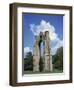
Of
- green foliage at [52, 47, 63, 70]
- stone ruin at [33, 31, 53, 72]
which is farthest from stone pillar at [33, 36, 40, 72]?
green foliage at [52, 47, 63, 70]

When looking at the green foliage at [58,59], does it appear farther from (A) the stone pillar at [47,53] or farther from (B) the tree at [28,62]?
(B) the tree at [28,62]

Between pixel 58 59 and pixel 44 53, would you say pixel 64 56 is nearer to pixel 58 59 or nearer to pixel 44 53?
pixel 58 59

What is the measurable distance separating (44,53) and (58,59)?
11 centimetres

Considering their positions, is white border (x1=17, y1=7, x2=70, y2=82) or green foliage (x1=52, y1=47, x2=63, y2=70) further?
green foliage (x1=52, y1=47, x2=63, y2=70)

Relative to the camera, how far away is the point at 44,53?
1765 mm

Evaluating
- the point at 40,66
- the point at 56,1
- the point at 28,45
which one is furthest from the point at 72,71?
the point at 56,1

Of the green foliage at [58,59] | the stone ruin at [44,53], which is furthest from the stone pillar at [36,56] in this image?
the green foliage at [58,59]

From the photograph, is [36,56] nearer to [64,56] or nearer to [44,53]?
[44,53]

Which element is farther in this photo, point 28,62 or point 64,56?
point 64,56

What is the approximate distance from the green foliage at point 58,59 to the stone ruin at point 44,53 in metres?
0.03

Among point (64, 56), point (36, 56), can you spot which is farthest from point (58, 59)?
point (36, 56)

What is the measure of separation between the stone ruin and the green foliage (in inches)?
1.2

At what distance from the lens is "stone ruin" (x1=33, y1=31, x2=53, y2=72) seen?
1.75m

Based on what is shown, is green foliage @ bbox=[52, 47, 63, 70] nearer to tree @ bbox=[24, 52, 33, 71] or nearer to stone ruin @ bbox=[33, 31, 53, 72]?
stone ruin @ bbox=[33, 31, 53, 72]
